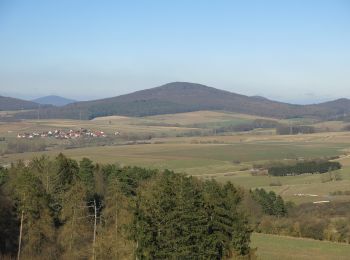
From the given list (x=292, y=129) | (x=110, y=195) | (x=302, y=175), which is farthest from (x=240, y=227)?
(x=292, y=129)

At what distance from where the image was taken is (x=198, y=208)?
807 inches

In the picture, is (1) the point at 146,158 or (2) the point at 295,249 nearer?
(2) the point at 295,249

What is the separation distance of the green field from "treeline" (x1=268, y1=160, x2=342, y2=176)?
94.7 ft

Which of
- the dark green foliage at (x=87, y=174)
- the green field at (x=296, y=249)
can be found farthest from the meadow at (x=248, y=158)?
the dark green foliage at (x=87, y=174)

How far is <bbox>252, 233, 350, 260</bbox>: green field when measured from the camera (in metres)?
26.4

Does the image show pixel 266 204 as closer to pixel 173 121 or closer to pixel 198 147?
pixel 198 147

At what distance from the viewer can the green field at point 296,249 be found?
86.7 feet

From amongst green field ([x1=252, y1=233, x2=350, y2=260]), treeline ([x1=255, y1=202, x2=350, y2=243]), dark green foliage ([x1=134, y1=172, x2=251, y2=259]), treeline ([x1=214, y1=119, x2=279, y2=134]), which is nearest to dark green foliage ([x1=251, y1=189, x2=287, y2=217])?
treeline ([x1=255, y1=202, x2=350, y2=243])

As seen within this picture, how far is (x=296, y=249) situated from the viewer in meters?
28.8

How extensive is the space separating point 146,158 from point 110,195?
46.6 m

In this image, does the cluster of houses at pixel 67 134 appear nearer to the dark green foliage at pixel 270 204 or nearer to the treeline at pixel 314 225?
the dark green foliage at pixel 270 204

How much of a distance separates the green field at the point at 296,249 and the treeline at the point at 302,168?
28856mm

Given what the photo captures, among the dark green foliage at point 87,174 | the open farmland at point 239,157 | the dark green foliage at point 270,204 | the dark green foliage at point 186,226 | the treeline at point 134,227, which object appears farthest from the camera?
the open farmland at point 239,157

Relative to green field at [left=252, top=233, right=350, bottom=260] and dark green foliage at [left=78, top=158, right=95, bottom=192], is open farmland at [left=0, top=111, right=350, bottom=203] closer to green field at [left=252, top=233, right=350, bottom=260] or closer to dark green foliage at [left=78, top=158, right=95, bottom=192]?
green field at [left=252, top=233, right=350, bottom=260]
